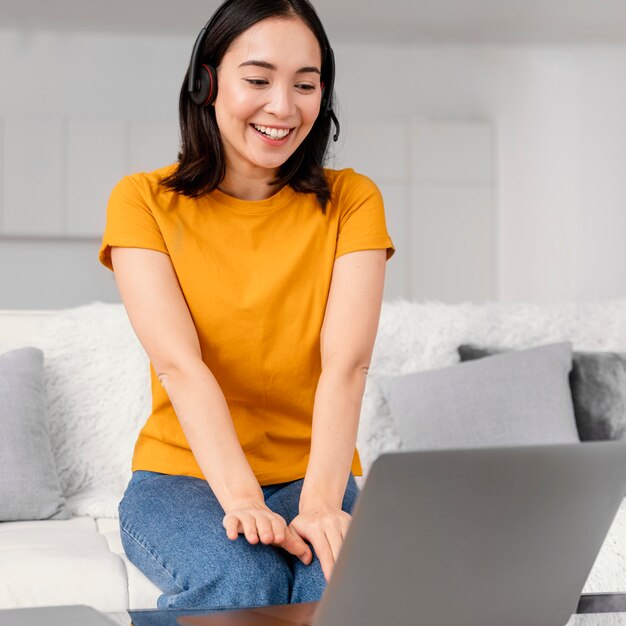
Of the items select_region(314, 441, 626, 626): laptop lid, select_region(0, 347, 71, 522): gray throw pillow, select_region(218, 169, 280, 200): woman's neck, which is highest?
select_region(218, 169, 280, 200): woman's neck

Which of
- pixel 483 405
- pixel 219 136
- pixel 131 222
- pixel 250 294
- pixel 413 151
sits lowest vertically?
pixel 483 405

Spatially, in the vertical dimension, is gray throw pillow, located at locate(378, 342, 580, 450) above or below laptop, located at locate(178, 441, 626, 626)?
below

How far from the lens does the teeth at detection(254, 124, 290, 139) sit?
4.34 feet

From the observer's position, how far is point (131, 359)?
6.25 feet

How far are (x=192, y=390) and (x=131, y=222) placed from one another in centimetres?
28

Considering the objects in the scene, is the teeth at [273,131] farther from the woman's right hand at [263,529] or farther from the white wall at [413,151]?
the white wall at [413,151]

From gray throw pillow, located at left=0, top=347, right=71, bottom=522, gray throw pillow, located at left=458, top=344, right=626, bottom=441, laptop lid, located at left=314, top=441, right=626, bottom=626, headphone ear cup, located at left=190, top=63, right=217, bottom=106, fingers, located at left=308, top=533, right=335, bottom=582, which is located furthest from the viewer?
gray throw pillow, located at left=458, top=344, right=626, bottom=441

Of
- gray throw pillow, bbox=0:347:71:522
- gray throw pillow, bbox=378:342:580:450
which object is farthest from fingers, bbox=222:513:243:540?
gray throw pillow, bbox=378:342:580:450

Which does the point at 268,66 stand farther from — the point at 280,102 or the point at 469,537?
the point at 469,537

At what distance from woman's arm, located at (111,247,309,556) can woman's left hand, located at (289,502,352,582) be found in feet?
0.06

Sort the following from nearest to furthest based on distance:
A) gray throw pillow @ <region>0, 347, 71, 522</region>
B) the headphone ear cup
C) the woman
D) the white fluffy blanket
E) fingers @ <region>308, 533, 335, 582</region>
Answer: fingers @ <region>308, 533, 335, 582</region> < the woman < the headphone ear cup < gray throw pillow @ <region>0, 347, 71, 522</region> < the white fluffy blanket

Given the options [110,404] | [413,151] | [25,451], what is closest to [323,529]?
[25,451]

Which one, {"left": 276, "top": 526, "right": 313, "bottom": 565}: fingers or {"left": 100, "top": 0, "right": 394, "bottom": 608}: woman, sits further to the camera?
{"left": 100, "top": 0, "right": 394, "bottom": 608}: woman

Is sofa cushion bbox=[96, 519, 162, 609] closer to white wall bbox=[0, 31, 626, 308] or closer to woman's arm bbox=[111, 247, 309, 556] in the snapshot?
woman's arm bbox=[111, 247, 309, 556]
